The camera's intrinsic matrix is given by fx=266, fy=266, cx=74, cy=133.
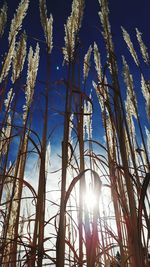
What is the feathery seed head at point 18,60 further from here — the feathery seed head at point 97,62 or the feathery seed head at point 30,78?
the feathery seed head at point 97,62

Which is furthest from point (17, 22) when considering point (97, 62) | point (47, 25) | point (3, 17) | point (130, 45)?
point (130, 45)

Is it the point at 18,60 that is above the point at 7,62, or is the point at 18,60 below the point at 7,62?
above

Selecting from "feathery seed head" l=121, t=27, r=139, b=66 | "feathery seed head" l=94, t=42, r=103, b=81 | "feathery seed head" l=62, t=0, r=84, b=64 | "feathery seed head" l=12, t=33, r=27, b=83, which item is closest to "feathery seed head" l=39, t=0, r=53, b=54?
"feathery seed head" l=62, t=0, r=84, b=64

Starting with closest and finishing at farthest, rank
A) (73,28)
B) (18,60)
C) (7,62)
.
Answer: (73,28) < (7,62) < (18,60)

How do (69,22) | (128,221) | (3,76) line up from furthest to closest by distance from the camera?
(3,76) → (69,22) → (128,221)

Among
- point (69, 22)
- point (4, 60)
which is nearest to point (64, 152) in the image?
point (69, 22)

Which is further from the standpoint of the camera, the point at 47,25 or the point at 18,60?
the point at 18,60

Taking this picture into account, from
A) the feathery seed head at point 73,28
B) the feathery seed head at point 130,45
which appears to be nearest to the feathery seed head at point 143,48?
the feathery seed head at point 130,45

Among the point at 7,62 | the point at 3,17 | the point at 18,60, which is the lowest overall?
the point at 7,62

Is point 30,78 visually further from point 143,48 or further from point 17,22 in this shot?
point 143,48

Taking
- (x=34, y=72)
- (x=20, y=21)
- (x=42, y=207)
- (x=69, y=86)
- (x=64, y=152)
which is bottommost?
(x=42, y=207)

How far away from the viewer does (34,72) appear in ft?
7.22

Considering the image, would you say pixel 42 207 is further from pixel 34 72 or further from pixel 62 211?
pixel 34 72

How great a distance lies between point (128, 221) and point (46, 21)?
150 cm
